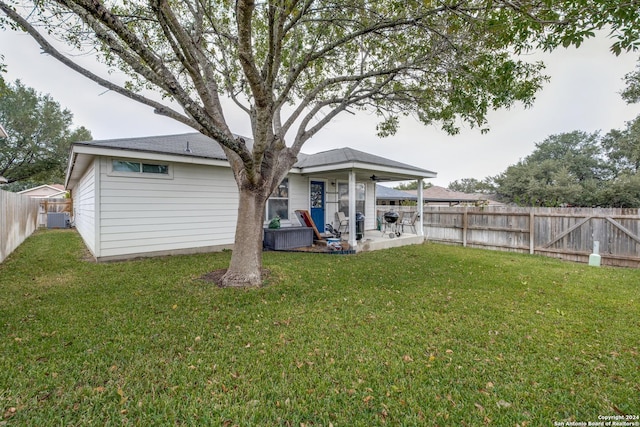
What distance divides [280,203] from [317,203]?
1.66 m

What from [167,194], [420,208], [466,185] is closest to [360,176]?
[420,208]

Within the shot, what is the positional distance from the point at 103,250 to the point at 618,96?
72.6 feet

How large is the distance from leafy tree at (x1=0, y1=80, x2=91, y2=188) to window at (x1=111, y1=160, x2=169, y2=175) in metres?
21.0

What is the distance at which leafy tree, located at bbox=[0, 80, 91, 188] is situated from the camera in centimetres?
1988

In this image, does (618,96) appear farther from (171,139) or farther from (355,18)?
(171,139)

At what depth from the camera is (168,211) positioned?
7637 mm

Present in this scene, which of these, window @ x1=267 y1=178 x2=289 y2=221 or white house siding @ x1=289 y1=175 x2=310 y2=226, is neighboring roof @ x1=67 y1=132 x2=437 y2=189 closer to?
white house siding @ x1=289 y1=175 x2=310 y2=226

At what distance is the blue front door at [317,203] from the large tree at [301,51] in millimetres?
3972

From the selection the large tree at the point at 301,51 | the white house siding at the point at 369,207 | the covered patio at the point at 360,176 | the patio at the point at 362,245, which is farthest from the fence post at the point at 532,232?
the white house siding at the point at 369,207

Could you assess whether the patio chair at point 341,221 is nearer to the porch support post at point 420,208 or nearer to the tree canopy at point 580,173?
the porch support post at point 420,208

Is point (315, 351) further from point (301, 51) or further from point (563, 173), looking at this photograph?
point (563, 173)

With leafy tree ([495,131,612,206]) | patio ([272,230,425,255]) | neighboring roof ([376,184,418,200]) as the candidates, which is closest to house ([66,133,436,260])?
patio ([272,230,425,255])

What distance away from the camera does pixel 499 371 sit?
8.34 ft

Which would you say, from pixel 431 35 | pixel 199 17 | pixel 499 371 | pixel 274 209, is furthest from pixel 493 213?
pixel 199 17
